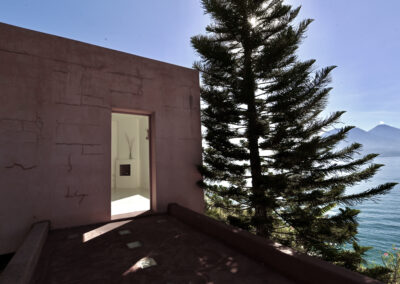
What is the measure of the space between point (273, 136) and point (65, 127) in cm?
291

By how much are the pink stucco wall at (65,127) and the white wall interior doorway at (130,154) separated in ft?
7.97

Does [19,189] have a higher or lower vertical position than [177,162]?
lower

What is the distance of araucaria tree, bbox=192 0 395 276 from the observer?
3.13 m

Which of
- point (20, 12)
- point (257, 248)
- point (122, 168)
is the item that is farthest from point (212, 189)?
point (20, 12)

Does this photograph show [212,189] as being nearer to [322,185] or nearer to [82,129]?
[322,185]

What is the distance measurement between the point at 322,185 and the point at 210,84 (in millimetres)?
2568

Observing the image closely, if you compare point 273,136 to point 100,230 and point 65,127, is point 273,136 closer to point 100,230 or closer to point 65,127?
point 100,230

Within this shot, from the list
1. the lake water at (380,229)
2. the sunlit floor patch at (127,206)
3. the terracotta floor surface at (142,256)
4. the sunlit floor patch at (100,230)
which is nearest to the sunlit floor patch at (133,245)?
the terracotta floor surface at (142,256)

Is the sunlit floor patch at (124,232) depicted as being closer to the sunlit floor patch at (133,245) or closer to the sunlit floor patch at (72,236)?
the sunlit floor patch at (133,245)

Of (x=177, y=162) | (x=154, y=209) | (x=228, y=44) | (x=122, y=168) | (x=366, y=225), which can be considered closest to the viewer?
(x=154, y=209)

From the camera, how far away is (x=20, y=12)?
2.49m

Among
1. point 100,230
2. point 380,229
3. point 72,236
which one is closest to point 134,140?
point 100,230

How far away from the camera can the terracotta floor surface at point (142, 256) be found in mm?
1304

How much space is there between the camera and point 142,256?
1.61 meters
